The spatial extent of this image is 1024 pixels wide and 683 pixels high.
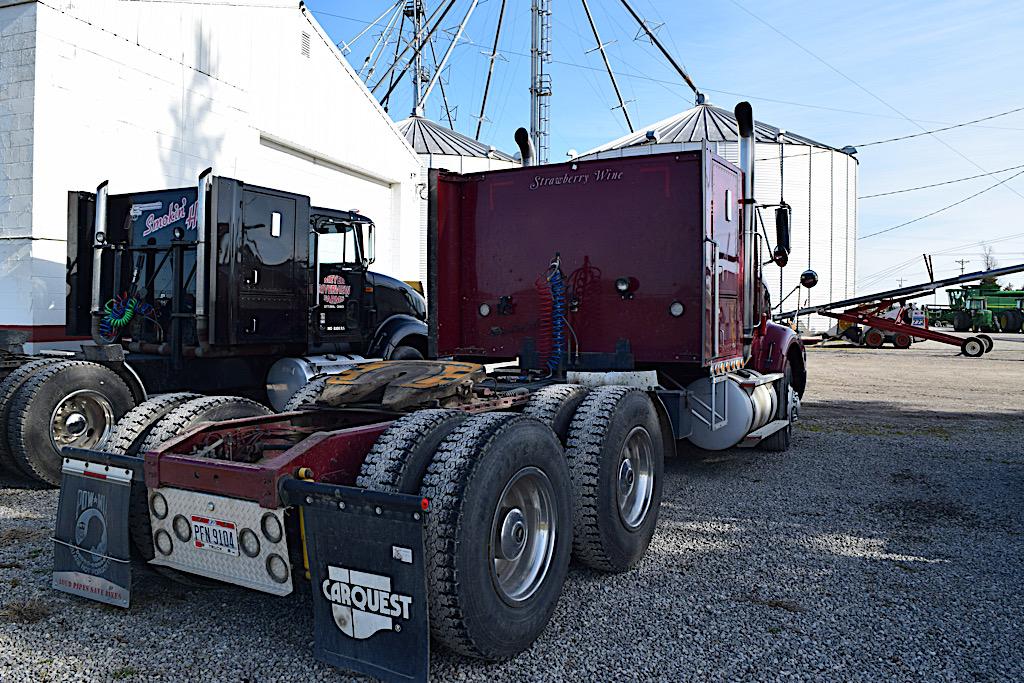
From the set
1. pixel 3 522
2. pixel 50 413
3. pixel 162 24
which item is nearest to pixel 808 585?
pixel 3 522

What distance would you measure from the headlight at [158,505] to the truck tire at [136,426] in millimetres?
493

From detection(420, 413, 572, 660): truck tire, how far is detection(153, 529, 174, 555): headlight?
1179mm

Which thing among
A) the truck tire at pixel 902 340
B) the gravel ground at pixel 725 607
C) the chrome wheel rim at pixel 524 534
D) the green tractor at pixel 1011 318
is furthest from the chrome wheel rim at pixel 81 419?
the green tractor at pixel 1011 318

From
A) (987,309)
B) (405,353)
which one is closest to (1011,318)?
(987,309)

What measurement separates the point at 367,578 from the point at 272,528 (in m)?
0.47

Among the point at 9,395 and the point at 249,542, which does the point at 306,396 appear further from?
the point at 9,395

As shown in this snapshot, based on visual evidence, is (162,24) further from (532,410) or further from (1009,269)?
(1009,269)

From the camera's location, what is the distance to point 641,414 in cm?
482

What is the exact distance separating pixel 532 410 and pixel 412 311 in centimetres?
625

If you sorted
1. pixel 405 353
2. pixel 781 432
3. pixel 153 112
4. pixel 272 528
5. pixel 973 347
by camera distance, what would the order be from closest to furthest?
pixel 272 528
pixel 781 432
pixel 405 353
pixel 153 112
pixel 973 347

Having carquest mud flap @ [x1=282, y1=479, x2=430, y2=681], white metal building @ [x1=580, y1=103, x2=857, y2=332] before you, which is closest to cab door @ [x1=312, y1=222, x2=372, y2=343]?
carquest mud flap @ [x1=282, y1=479, x2=430, y2=681]

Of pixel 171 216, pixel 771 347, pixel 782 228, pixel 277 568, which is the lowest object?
pixel 277 568

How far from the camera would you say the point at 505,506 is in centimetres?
345

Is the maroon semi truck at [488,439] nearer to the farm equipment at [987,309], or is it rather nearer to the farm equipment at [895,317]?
the farm equipment at [895,317]
